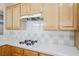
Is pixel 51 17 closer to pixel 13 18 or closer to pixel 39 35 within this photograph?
pixel 39 35

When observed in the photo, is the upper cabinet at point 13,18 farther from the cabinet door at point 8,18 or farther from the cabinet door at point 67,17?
the cabinet door at point 67,17

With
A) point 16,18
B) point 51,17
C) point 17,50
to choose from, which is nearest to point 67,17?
point 51,17

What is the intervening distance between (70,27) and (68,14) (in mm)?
171

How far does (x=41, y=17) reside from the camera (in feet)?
5.18

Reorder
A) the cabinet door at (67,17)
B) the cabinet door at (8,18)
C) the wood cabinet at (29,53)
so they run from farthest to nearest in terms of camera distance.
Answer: the cabinet door at (67,17) < the cabinet door at (8,18) < the wood cabinet at (29,53)

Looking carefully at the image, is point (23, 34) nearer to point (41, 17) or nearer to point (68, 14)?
point (41, 17)

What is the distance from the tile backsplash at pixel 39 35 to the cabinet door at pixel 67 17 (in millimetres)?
116

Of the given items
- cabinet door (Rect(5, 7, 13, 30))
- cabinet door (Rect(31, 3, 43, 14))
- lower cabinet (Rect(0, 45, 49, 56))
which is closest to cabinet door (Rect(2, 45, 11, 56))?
lower cabinet (Rect(0, 45, 49, 56))

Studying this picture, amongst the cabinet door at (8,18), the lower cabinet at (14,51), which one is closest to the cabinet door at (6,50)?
the lower cabinet at (14,51)

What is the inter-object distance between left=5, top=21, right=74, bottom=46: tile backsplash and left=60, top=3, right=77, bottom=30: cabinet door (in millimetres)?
116

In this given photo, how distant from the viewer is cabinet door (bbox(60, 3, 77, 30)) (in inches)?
61.2

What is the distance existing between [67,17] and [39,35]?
0.43 m

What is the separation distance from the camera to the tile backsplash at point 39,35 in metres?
1.49

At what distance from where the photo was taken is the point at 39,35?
62.0 inches
